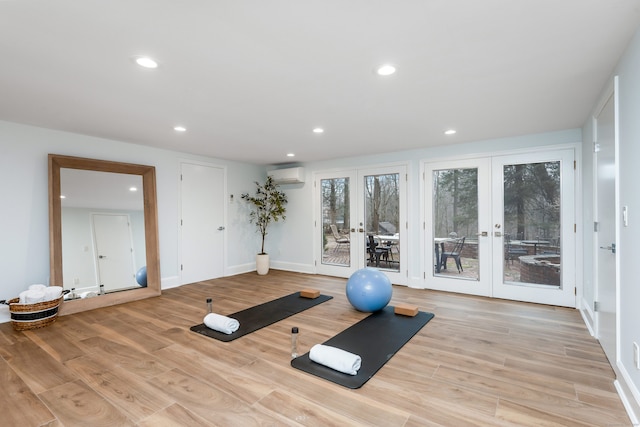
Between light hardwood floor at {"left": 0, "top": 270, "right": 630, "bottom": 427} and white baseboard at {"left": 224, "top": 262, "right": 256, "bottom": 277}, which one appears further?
white baseboard at {"left": 224, "top": 262, "right": 256, "bottom": 277}

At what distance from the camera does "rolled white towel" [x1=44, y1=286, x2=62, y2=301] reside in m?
3.44

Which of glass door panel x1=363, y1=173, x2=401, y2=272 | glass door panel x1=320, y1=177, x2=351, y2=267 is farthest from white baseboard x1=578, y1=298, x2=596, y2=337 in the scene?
glass door panel x1=320, y1=177, x2=351, y2=267

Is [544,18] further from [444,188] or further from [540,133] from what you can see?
[444,188]

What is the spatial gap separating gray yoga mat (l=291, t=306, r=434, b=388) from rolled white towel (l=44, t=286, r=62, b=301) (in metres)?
2.93

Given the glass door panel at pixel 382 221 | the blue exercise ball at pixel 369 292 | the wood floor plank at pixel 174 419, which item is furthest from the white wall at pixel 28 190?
the glass door panel at pixel 382 221

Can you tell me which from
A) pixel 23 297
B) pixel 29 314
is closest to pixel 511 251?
pixel 29 314

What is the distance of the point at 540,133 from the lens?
4.16m

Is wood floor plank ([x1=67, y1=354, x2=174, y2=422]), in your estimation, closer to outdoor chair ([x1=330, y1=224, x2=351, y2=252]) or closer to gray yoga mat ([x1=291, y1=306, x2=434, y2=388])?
gray yoga mat ([x1=291, y1=306, x2=434, y2=388])

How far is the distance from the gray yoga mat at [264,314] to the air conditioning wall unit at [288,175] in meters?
2.44

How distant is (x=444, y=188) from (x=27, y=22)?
484cm

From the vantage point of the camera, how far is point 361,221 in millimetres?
5727

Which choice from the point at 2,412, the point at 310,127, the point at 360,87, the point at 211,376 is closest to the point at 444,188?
the point at 310,127

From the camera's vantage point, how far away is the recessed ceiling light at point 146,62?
7.09 feet

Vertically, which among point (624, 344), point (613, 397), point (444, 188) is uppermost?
point (444, 188)
